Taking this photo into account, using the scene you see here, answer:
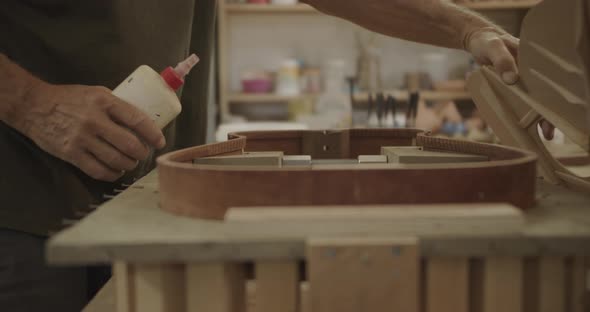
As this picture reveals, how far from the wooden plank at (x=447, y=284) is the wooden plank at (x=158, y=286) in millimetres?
255

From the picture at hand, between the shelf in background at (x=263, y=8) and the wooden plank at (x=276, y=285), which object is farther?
the shelf in background at (x=263, y=8)

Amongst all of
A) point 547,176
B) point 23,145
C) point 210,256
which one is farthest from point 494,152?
point 23,145

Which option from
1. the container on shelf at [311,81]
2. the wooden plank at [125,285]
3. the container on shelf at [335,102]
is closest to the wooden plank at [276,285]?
the wooden plank at [125,285]

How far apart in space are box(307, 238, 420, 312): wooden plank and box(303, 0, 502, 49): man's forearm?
69cm

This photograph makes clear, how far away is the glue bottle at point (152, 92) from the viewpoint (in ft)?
2.77

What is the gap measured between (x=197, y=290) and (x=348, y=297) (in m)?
0.15

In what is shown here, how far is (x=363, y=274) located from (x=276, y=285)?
90 millimetres

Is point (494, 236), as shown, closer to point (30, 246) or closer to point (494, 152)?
point (494, 152)

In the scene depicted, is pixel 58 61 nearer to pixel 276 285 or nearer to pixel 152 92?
pixel 152 92

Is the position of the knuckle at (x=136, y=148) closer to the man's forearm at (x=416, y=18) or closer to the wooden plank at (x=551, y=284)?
the wooden plank at (x=551, y=284)

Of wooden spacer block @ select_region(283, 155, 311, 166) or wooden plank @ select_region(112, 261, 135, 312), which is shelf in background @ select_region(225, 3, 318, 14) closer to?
wooden spacer block @ select_region(283, 155, 311, 166)

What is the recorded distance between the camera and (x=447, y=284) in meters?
0.59

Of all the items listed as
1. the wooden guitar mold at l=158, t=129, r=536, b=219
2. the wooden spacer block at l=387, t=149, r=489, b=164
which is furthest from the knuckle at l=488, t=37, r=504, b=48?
the wooden guitar mold at l=158, t=129, r=536, b=219

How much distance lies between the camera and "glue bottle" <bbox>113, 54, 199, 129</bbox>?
85 cm
